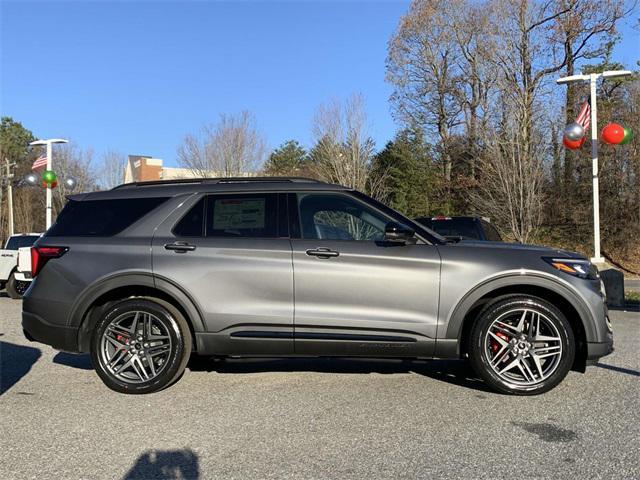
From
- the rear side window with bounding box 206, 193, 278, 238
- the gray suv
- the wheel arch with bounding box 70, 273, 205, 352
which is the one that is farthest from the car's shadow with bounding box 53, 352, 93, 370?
A: the rear side window with bounding box 206, 193, 278, 238

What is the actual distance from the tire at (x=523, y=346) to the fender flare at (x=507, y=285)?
128 millimetres

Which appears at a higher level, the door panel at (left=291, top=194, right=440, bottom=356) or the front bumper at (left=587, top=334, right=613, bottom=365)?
the door panel at (left=291, top=194, right=440, bottom=356)

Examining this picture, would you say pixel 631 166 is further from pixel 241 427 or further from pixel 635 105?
pixel 241 427

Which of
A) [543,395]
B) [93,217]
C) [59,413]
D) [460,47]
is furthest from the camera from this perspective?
[460,47]

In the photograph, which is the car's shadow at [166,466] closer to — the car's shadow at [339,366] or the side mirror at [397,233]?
the car's shadow at [339,366]

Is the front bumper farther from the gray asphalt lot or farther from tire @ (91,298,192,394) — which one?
tire @ (91,298,192,394)

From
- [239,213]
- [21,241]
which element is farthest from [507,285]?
[21,241]

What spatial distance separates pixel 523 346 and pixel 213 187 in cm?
310

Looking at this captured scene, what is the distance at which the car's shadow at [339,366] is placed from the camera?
5.54 m

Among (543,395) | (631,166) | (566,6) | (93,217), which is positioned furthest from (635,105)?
(93,217)

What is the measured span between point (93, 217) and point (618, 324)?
7.75 meters

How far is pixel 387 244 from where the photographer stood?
4750 millimetres

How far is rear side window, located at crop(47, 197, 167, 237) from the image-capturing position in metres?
5.08

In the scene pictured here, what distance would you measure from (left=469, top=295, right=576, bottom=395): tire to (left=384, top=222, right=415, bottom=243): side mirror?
0.91 m
